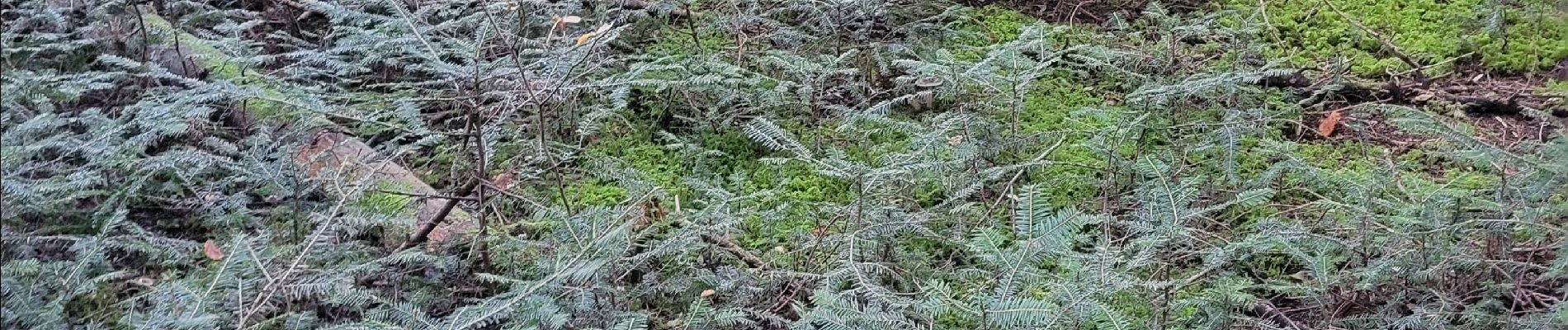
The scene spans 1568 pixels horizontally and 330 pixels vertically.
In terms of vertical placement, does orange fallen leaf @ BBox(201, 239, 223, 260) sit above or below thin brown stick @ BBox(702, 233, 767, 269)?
above

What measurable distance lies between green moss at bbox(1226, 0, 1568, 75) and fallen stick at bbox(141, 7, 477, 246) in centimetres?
337

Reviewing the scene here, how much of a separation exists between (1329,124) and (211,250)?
12.0 feet

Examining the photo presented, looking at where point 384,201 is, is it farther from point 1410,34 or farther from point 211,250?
point 1410,34

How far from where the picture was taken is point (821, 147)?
387cm

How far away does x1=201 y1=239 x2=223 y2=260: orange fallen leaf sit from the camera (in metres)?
2.88

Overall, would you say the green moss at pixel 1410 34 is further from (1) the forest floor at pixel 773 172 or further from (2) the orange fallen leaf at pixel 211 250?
(2) the orange fallen leaf at pixel 211 250

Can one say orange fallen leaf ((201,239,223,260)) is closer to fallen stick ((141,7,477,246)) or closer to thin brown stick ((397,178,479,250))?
fallen stick ((141,7,477,246))

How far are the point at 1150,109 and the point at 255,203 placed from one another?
291 cm

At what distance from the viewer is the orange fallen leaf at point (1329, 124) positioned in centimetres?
399

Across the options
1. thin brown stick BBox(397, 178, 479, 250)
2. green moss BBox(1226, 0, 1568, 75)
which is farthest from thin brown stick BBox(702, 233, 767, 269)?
green moss BBox(1226, 0, 1568, 75)

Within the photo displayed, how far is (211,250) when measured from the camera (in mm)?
2906

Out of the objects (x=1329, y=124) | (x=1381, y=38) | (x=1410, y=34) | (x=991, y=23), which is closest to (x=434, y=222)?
(x=991, y=23)

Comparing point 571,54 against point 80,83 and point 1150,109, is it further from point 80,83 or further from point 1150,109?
point 1150,109

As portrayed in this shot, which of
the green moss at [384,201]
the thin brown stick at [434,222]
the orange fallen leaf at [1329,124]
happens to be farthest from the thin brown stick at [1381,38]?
the green moss at [384,201]
